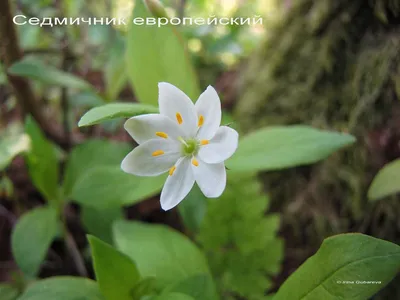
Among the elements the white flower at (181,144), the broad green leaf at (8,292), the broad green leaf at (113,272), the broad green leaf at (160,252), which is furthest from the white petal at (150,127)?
the broad green leaf at (8,292)

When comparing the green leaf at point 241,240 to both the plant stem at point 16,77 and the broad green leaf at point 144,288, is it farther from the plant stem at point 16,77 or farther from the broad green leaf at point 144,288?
the plant stem at point 16,77

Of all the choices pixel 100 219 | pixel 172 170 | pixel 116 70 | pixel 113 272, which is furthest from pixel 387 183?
pixel 116 70

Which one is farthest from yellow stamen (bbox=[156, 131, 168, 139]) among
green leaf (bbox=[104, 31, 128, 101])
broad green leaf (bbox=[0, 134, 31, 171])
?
green leaf (bbox=[104, 31, 128, 101])

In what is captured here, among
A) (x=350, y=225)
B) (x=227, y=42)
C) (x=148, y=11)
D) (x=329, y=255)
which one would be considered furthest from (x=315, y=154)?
(x=227, y=42)

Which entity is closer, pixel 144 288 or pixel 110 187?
pixel 144 288

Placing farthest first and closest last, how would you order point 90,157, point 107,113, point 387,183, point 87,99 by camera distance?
point 87,99 → point 90,157 → point 387,183 → point 107,113

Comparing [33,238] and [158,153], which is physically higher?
[158,153]

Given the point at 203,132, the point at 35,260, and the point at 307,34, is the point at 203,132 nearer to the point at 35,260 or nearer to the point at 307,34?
the point at 35,260

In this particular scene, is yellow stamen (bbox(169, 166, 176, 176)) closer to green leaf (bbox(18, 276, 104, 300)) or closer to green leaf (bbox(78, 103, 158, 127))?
green leaf (bbox(78, 103, 158, 127))

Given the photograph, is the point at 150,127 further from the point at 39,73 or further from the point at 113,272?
the point at 39,73
